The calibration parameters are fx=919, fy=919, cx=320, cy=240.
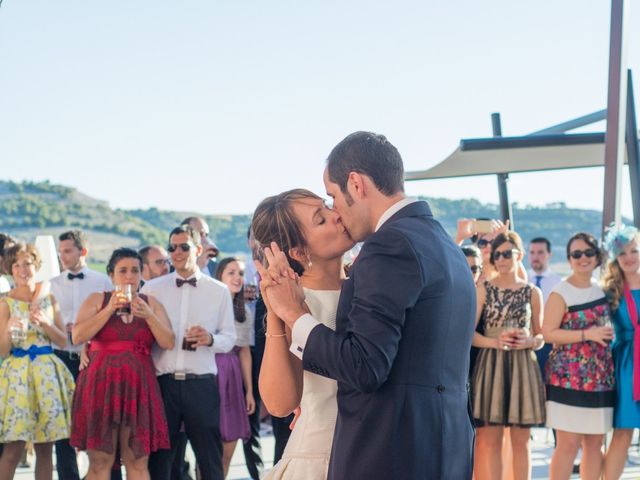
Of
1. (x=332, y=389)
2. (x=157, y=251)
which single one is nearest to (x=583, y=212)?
(x=157, y=251)

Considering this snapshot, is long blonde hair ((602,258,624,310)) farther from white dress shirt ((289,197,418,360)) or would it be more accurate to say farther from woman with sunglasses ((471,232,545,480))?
white dress shirt ((289,197,418,360))

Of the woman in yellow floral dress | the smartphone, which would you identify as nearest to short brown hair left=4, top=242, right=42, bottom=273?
the woman in yellow floral dress

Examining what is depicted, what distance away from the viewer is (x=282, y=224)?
9.15ft

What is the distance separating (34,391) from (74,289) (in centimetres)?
157

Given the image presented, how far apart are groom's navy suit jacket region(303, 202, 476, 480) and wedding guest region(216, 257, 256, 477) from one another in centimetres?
440

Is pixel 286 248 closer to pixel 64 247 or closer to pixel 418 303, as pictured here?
pixel 418 303

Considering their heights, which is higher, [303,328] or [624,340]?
[303,328]

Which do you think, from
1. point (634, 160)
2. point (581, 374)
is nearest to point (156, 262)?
point (581, 374)

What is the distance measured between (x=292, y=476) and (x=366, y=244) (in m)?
0.81

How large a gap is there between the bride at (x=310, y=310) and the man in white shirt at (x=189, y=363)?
133 inches

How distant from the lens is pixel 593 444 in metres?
6.29

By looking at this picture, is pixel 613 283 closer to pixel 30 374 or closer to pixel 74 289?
pixel 30 374

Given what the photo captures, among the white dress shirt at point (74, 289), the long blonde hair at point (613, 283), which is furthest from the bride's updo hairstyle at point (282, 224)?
the white dress shirt at point (74, 289)

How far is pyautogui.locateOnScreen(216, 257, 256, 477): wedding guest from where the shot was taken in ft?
22.6
